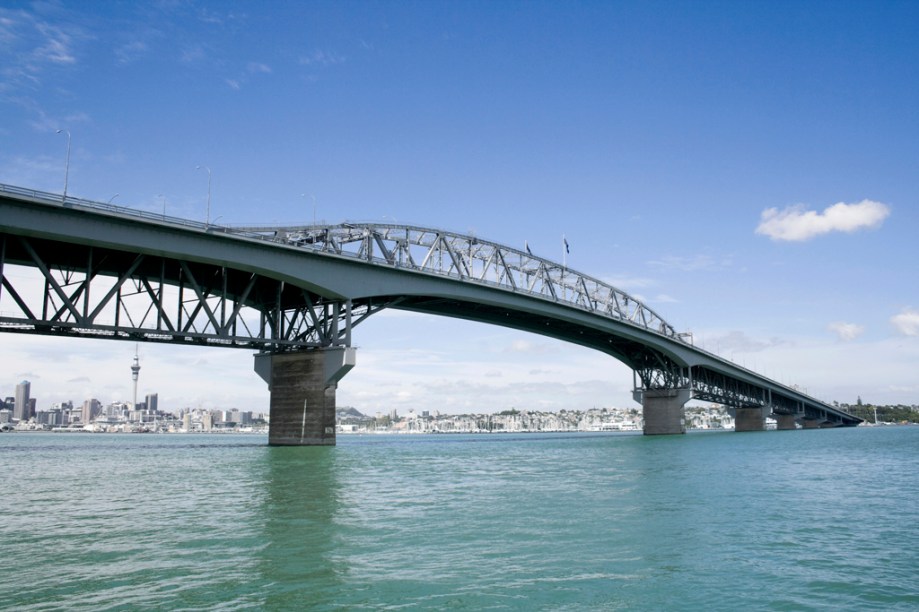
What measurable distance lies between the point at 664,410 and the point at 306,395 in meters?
81.1

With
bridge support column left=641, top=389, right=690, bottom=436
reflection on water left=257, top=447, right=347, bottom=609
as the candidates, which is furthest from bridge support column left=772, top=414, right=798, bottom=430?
reflection on water left=257, top=447, right=347, bottom=609

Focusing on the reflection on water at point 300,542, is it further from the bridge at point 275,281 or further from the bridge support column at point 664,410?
the bridge support column at point 664,410

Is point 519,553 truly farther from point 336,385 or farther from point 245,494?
point 336,385

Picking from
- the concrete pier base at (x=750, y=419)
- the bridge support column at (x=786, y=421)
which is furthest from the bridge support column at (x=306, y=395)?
the bridge support column at (x=786, y=421)

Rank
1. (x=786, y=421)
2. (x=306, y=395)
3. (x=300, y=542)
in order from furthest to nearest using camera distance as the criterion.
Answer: (x=786, y=421)
(x=306, y=395)
(x=300, y=542)

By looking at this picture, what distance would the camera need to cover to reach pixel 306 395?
64.3 meters

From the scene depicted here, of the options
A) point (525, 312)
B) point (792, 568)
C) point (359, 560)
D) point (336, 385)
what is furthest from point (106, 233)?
point (525, 312)

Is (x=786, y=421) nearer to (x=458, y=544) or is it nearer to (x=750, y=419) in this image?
(x=750, y=419)

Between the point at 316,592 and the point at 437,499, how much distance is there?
14421mm

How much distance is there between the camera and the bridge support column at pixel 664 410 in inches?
4975

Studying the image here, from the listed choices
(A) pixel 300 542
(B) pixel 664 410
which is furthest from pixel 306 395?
(B) pixel 664 410

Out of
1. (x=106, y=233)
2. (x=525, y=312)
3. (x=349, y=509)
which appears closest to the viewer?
(x=349, y=509)

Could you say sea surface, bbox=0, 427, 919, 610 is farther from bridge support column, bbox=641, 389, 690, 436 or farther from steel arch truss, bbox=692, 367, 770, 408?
steel arch truss, bbox=692, 367, 770, 408

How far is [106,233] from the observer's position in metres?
49.4
